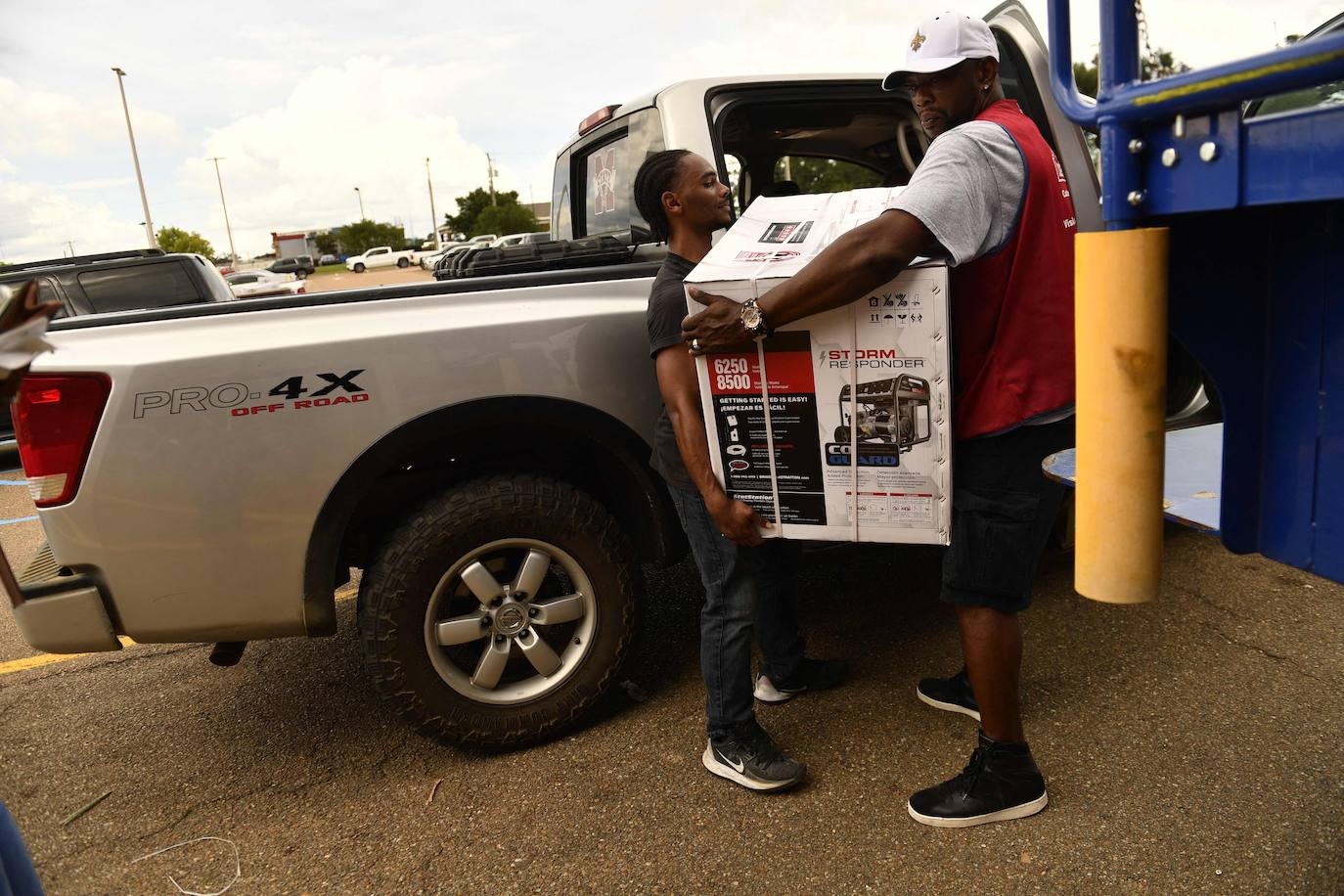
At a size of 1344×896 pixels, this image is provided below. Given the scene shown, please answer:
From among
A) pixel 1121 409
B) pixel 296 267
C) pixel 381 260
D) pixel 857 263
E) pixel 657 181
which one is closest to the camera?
pixel 1121 409

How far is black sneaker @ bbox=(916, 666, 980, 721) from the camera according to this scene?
9.48 ft

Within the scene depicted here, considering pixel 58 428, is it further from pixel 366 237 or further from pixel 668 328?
pixel 366 237

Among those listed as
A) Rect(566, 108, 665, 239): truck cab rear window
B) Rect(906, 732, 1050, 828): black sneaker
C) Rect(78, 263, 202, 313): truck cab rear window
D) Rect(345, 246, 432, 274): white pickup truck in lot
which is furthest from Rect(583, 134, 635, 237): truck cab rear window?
Rect(345, 246, 432, 274): white pickup truck in lot

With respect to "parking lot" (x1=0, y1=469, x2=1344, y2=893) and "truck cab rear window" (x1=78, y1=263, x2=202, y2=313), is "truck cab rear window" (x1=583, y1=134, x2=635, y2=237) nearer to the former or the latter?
"parking lot" (x1=0, y1=469, x2=1344, y2=893)

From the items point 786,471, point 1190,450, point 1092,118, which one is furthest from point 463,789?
point 1092,118

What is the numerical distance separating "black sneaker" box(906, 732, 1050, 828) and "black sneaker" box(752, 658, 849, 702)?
74 cm

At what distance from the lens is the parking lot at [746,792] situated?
7.45 feet

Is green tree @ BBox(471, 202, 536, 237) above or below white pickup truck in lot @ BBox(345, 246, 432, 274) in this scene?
above

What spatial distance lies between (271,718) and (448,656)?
834 millimetres

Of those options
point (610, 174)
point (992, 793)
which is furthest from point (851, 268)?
point (610, 174)

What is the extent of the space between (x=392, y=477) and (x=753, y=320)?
126 centimetres

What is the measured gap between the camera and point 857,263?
1.99 meters

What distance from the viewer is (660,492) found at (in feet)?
9.71

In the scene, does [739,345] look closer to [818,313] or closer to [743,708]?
[818,313]
